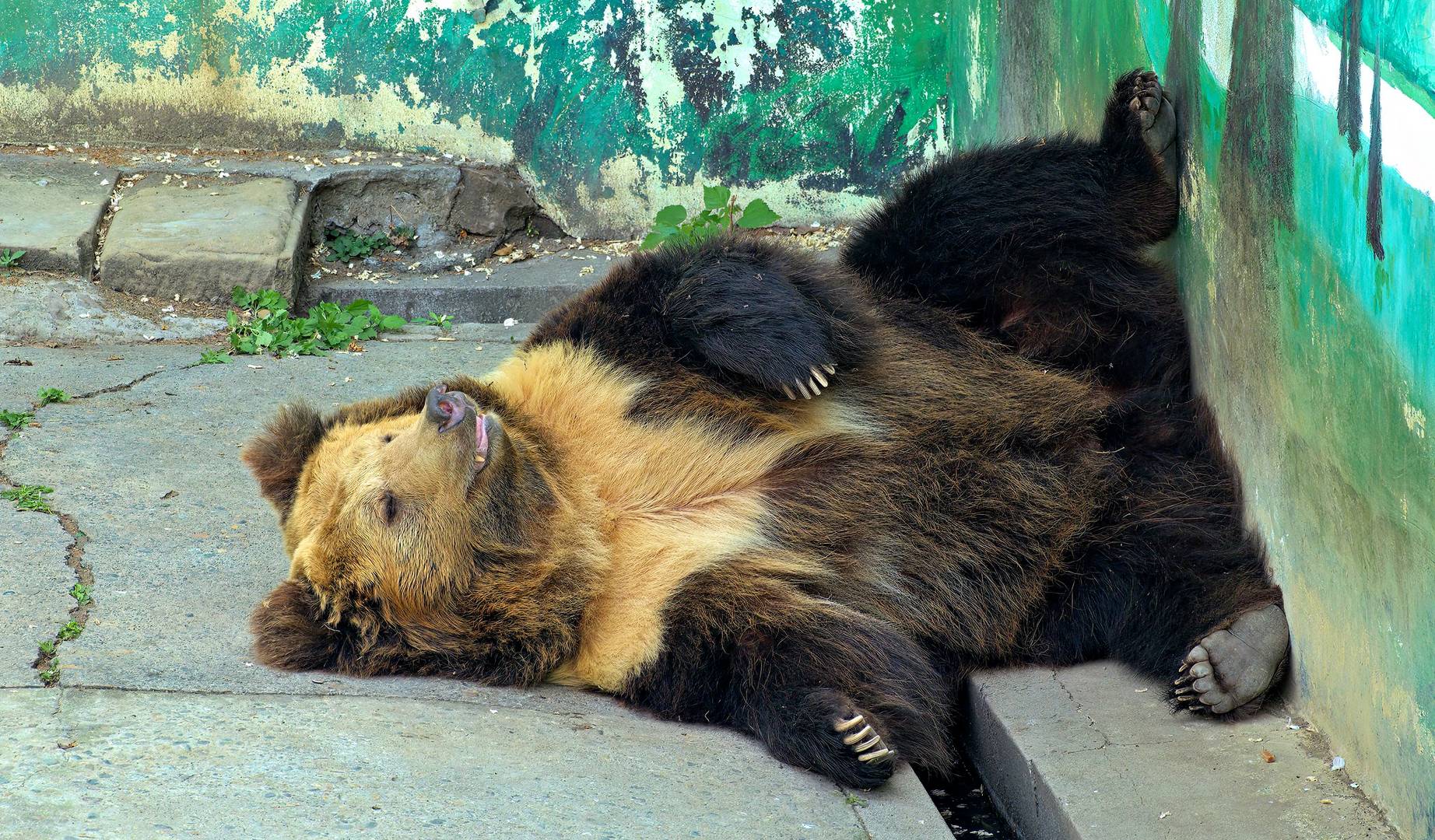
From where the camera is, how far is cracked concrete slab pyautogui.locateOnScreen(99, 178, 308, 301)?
5.81 m

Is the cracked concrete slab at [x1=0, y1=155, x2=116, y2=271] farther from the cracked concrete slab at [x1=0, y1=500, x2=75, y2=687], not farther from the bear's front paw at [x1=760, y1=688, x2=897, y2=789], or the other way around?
the bear's front paw at [x1=760, y1=688, x2=897, y2=789]

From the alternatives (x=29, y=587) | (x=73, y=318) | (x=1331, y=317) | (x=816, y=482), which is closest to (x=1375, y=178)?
(x=1331, y=317)

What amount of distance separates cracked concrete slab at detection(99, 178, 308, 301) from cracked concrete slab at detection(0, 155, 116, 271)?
98mm

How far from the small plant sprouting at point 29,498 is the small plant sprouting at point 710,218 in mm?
2701

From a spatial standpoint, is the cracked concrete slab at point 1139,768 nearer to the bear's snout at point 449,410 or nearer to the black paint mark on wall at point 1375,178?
the black paint mark on wall at point 1375,178

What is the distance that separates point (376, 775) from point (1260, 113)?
2306 millimetres

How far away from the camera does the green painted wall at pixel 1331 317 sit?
Answer: 212 cm

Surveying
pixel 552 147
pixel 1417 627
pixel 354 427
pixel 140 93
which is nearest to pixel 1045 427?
pixel 1417 627

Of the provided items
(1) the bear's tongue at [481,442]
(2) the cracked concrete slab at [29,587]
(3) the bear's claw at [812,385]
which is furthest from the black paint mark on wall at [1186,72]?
(2) the cracked concrete slab at [29,587]

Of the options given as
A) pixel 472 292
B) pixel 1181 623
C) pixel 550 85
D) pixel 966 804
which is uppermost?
pixel 550 85

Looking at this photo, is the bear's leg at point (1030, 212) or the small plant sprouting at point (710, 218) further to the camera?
the small plant sprouting at point (710, 218)

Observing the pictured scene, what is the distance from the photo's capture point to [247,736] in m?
2.74

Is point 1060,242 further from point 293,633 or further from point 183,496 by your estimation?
point 183,496

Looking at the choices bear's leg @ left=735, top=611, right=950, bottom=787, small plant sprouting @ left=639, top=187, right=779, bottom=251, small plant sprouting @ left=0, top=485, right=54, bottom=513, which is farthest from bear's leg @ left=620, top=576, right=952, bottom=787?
small plant sprouting @ left=639, top=187, right=779, bottom=251
